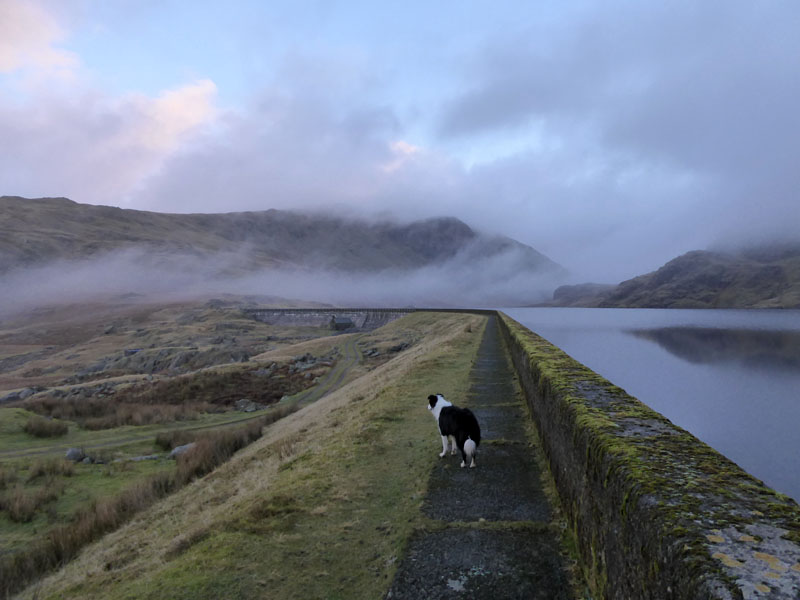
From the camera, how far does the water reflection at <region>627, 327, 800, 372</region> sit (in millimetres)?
53938

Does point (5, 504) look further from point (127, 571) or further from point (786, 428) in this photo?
point (786, 428)

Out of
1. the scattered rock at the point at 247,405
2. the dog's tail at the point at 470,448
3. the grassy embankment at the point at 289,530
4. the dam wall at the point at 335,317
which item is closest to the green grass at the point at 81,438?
the scattered rock at the point at 247,405

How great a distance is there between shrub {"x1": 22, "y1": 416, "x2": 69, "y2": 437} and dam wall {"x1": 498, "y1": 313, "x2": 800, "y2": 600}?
1219 inches

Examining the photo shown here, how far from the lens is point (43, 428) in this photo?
27031 mm

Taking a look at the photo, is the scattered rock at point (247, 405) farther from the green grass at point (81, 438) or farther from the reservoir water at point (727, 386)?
the reservoir water at point (727, 386)

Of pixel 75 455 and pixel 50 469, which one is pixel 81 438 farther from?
pixel 50 469

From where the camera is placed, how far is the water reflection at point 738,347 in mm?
53938

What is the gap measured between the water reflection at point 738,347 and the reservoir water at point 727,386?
0.10 meters

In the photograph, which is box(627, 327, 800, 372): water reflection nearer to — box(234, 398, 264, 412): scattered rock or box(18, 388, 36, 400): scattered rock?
box(234, 398, 264, 412): scattered rock

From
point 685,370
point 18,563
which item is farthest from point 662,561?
point 685,370

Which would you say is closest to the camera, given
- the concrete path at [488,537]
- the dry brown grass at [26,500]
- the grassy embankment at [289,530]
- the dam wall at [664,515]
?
the dam wall at [664,515]

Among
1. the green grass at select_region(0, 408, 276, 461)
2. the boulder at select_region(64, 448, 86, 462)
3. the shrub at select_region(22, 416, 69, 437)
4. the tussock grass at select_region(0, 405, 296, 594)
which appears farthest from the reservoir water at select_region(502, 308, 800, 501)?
the shrub at select_region(22, 416, 69, 437)

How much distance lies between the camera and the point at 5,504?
600 inches

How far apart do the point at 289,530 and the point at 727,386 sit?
148 ft
